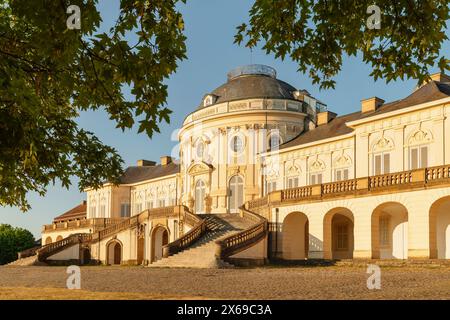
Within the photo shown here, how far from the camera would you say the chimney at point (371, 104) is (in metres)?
37.9

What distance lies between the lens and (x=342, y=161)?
36969mm

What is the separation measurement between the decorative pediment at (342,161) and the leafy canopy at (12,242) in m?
44.0

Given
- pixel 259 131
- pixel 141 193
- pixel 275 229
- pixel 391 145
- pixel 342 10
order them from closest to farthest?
1. pixel 342 10
2. pixel 391 145
3. pixel 275 229
4. pixel 259 131
5. pixel 141 193

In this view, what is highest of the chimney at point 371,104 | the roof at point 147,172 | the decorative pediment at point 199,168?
the chimney at point 371,104

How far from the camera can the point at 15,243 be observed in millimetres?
67500

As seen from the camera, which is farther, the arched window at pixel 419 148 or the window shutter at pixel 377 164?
the window shutter at pixel 377 164

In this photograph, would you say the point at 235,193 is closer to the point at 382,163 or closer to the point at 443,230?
the point at 382,163

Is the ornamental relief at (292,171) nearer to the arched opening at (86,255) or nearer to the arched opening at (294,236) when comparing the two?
the arched opening at (294,236)

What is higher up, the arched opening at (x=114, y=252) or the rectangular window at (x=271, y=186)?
the rectangular window at (x=271, y=186)

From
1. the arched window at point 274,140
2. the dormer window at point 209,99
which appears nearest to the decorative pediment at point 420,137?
the arched window at point 274,140

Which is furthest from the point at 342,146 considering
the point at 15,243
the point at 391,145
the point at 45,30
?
the point at 15,243

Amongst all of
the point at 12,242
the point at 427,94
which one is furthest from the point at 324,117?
the point at 12,242

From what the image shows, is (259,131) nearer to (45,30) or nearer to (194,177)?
(194,177)
